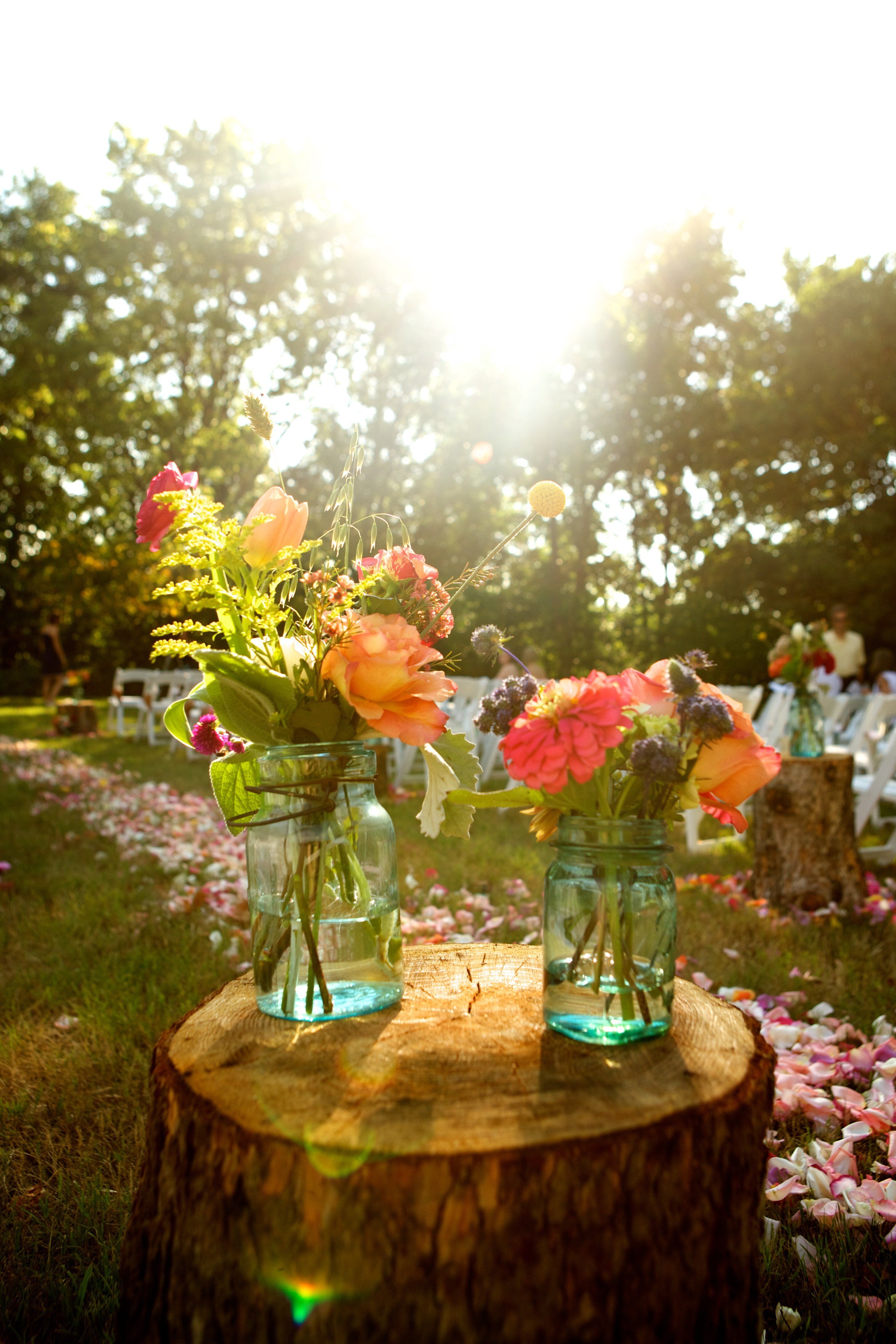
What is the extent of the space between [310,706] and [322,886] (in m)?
0.27

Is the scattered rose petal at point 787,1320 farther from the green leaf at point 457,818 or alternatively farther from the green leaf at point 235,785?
the green leaf at point 235,785

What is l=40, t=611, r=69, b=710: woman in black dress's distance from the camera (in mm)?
16500

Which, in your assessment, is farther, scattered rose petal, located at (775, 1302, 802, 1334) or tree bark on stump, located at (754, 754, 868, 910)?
tree bark on stump, located at (754, 754, 868, 910)

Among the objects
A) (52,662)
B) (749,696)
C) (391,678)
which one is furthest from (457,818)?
(52,662)

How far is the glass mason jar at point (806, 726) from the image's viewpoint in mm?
4379

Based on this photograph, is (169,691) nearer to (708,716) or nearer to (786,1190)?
(786,1190)

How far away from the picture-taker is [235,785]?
4.77 ft

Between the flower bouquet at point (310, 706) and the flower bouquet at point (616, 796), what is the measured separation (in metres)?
0.15

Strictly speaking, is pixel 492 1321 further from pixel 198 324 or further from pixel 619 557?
pixel 198 324

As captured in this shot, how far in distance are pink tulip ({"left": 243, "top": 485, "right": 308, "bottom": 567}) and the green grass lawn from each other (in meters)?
1.45

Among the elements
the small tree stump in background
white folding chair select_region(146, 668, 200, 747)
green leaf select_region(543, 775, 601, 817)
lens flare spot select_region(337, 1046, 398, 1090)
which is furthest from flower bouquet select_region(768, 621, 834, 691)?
the small tree stump in background

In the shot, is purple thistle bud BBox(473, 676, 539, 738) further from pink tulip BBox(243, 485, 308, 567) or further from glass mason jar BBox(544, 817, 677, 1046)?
pink tulip BBox(243, 485, 308, 567)

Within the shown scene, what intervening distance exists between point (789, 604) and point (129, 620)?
51.9ft

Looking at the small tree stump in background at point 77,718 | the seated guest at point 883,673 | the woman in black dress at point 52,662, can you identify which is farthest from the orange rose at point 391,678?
the woman in black dress at point 52,662
